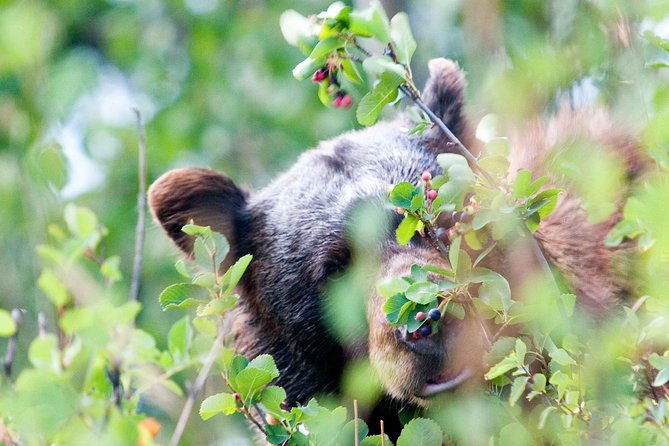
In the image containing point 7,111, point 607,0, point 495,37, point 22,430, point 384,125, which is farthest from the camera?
point 7,111

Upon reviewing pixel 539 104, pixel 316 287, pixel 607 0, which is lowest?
pixel 316 287

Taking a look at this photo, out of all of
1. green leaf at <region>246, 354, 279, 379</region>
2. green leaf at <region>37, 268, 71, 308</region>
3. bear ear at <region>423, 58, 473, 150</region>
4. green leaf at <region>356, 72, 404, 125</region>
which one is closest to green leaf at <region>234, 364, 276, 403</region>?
green leaf at <region>246, 354, 279, 379</region>

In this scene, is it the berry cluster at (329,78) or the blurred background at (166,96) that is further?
the blurred background at (166,96)

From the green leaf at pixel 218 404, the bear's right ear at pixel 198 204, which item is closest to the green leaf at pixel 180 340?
the green leaf at pixel 218 404

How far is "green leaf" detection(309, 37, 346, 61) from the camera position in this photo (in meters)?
2.14

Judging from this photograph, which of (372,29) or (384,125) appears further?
(384,125)

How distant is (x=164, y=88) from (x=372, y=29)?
559cm

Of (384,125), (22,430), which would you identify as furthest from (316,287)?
(22,430)

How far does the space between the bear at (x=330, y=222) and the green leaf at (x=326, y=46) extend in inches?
42.9

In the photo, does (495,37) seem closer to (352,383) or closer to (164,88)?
(352,383)

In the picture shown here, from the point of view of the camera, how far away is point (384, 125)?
393 centimetres

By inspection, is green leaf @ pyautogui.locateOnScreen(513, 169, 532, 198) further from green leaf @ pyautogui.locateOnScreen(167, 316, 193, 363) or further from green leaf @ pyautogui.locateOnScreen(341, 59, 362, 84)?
green leaf @ pyautogui.locateOnScreen(167, 316, 193, 363)

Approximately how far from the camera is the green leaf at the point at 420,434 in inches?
82.0

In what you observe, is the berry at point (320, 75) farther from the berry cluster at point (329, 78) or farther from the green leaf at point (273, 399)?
→ the green leaf at point (273, 399)
